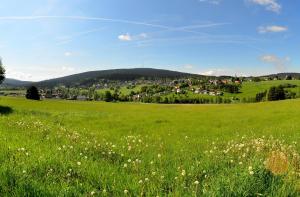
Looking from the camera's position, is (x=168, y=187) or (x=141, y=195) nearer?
(x=141, y=195)

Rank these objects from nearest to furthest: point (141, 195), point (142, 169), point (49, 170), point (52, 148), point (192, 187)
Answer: point (141, 195), point (192, 187), point (49, 170), point (142, 169), point (52, 148)

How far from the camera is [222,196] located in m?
6.21

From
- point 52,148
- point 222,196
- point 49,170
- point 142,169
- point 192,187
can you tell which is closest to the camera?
point 222,196

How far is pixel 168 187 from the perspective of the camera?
7750 mm

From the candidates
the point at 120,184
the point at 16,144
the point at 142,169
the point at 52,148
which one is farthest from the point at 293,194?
the point at 16,144

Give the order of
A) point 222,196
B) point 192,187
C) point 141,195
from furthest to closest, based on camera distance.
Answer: point 192,187
point 141,195
point 222,196

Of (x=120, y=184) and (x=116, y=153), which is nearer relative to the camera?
(x=120, y=184)

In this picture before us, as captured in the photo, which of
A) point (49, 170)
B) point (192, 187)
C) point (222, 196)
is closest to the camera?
point (222, 196)

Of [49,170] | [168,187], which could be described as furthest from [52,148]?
[168,187]

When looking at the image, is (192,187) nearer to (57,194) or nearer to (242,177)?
(242,177)

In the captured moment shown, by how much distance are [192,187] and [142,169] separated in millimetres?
2214

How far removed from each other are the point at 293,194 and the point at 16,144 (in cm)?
845

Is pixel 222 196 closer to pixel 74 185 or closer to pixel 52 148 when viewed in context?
pixel 74 185

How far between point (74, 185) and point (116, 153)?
454 centimetres
